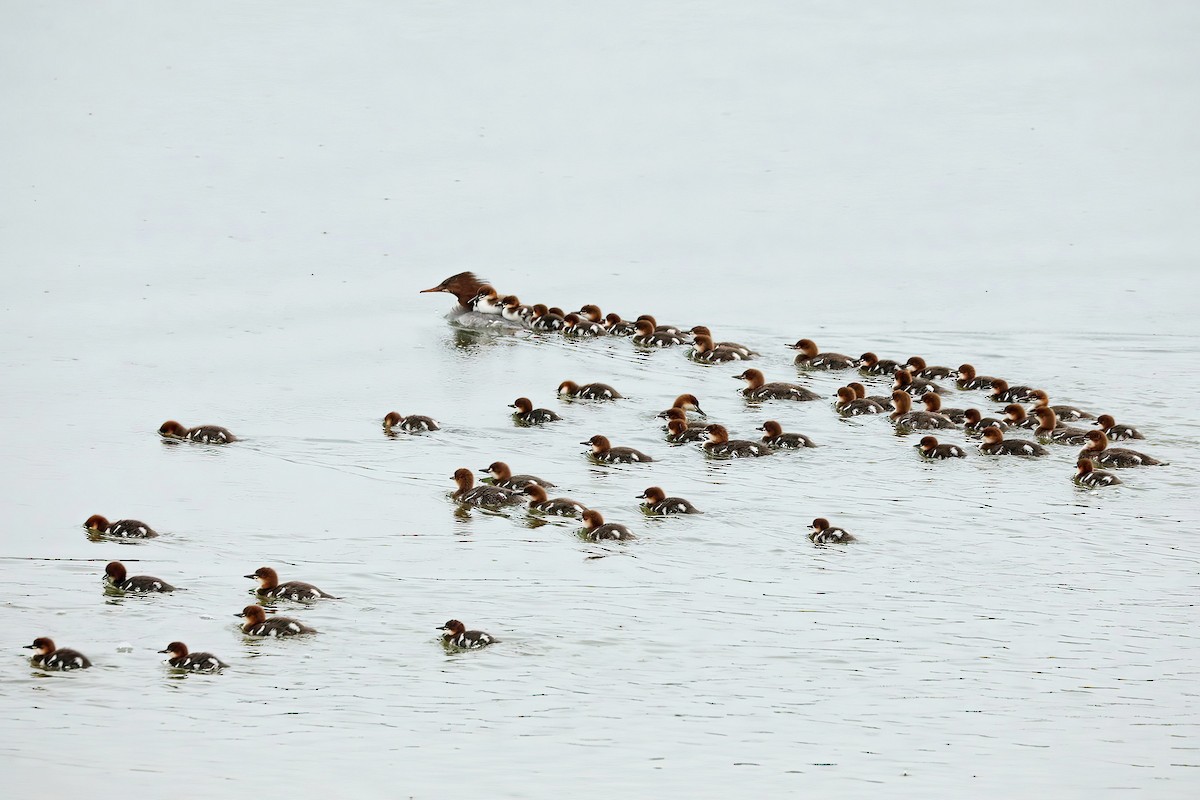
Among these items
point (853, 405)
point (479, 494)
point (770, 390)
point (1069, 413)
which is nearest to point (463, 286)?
point (770, 390)

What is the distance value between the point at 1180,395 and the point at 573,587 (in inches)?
215

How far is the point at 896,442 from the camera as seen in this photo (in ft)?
34.8

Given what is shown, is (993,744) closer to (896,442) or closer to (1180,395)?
(896,442)

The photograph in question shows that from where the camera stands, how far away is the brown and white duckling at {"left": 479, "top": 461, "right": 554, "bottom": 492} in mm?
9453

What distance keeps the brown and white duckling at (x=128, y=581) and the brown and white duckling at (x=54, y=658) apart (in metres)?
0.86

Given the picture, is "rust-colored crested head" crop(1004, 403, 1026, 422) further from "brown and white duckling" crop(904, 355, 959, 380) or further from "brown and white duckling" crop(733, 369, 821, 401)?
"brown and white duckling" crop(733, 369, 821, 401)

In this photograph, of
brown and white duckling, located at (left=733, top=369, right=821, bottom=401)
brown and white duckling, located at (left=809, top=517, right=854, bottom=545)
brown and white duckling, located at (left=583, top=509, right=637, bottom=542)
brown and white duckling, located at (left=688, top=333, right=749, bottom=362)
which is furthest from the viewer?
brown and white duckling, located at (left=688, top=333, right=749, bottom=362)

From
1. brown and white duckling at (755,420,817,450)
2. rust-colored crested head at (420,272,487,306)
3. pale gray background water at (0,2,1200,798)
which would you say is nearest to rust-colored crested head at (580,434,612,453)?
pale gray background water at (0,2,1200,798)

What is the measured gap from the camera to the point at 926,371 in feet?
39.3

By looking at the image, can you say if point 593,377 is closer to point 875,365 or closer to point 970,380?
point 875,365

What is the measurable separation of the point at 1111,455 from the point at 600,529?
3.24m

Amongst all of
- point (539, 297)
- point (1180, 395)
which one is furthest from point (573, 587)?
point (539, 297)

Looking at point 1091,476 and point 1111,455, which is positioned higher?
point 1111,455

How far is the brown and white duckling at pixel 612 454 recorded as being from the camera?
400 inches
